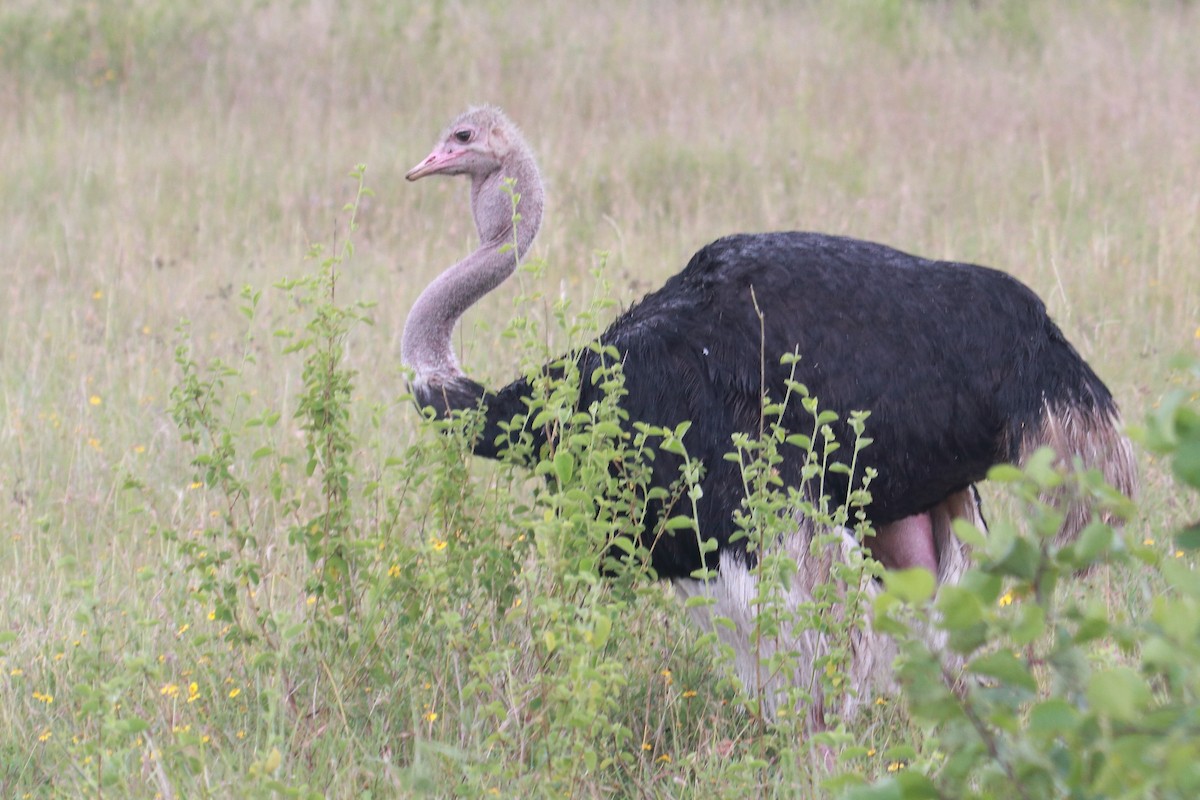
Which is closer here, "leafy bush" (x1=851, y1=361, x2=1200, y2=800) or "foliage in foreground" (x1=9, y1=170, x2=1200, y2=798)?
"leafy bush" (x1=851, y1=361, x2=1200, y2=800)

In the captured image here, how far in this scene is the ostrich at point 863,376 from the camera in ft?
10.9

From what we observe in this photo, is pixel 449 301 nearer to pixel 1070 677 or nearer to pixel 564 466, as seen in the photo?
pixel 564 466

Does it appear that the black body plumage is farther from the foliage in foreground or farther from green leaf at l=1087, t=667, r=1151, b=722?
green leaf at l=1087, t=667, r=1151, b=722

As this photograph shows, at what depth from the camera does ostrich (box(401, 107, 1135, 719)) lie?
3332 millimetres

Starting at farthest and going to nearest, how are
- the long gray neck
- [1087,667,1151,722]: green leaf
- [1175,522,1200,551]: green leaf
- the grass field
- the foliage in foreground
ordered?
the long gray neck, the grass field, the foliage in foreground, [1175,522,1200,551]: green leaf, [1087,667,1151,722]: green leaf

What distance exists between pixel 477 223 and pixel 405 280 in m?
2.32

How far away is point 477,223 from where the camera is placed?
4270 millimetres

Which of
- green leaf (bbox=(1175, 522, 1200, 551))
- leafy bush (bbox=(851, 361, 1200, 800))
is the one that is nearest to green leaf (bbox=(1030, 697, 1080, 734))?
leafy bush (bbox=(851, 361, 1200, 800))

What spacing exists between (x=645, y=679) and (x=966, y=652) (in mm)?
2047

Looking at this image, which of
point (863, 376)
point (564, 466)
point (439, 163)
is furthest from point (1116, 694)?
point (439, 163)

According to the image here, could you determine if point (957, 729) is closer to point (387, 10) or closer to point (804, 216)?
point (804, 216)

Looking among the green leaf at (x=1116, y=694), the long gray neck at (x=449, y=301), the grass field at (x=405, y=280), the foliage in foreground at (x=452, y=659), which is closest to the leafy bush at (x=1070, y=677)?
the green leaf at (x=1116, y=694)

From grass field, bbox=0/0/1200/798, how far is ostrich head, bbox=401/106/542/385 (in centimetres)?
20

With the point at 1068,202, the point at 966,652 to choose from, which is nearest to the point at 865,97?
the point at 1068,202
